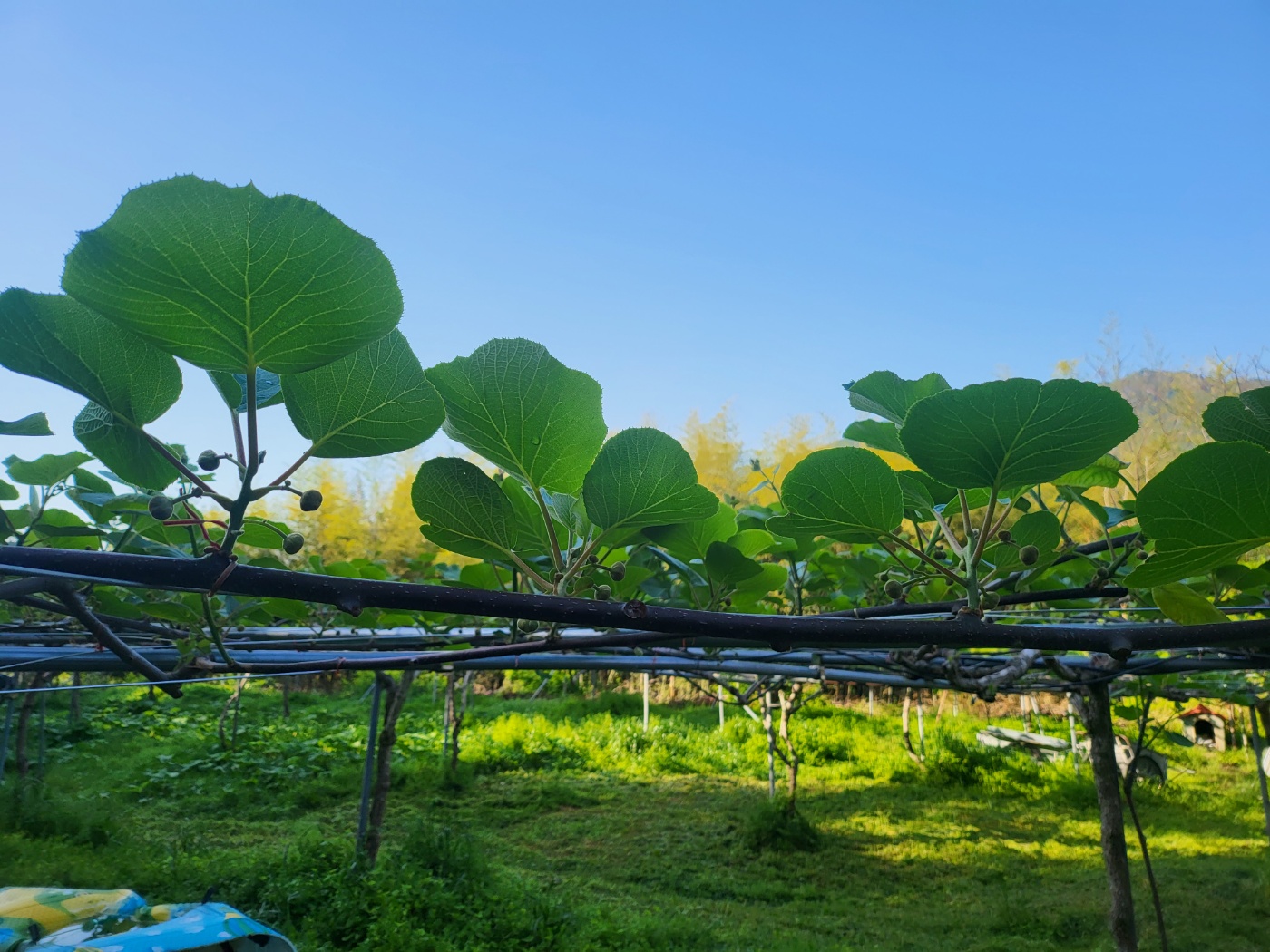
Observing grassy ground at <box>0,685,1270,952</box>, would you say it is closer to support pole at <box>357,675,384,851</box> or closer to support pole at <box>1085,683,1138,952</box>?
support pole at <box>357,675,384,851</box>

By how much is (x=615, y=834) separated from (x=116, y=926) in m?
3.89

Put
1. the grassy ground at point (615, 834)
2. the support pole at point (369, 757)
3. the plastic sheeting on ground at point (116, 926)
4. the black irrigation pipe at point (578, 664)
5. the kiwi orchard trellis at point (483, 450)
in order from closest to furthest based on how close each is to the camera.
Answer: the kiwi orchard trellis at point (483, 450) → the black irrigation pipe at point (578, 664) → the plastic sheeting on ground at point (116, 926) → the support pole at point (369, 757) → the grassy ground at point (615, 834)

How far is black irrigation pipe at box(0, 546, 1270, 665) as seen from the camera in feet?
1.00

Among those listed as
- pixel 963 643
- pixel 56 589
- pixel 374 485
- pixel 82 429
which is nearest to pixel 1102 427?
pixel 963 643

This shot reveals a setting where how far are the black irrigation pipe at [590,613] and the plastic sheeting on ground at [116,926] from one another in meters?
2.14

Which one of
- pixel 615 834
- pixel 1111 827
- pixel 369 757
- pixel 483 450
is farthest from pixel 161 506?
pixel 615 834

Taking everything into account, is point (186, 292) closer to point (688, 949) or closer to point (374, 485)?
point (688, 949)

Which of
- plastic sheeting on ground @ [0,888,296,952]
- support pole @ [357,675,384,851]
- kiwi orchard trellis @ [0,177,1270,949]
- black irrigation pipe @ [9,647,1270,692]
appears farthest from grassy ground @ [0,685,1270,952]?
kiwi orchard trellis @ [0,177,1270,949]

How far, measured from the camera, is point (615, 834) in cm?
573

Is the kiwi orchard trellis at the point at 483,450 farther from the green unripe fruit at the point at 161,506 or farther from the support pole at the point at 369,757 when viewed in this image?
the support pole at the point at 369,757

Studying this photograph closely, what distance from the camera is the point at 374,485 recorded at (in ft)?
36.2

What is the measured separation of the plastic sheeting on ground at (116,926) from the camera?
Result: 2041 millimetres

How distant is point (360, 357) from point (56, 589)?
335 millimetres

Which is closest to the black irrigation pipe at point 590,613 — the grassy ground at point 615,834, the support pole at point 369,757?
the support pole at point 369,757
